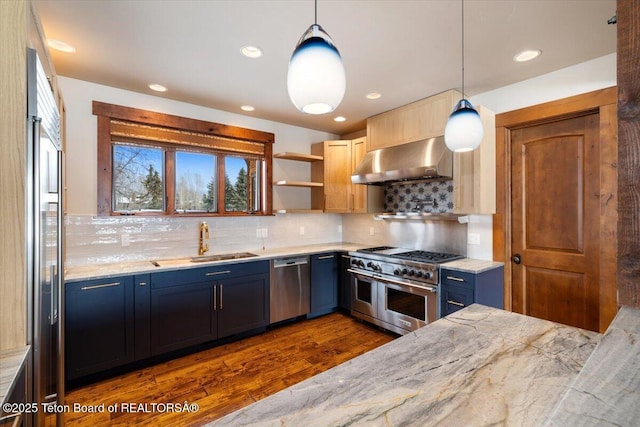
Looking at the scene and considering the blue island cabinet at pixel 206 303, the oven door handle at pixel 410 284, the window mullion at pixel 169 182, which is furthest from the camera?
the window mullion at pixel 169 182

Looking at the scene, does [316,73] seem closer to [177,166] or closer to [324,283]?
[177,166]

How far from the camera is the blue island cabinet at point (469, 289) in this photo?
259 cm

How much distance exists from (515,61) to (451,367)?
2523 mm

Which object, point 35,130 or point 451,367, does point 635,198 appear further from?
point 35,130

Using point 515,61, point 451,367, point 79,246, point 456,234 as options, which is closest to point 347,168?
point 456,234

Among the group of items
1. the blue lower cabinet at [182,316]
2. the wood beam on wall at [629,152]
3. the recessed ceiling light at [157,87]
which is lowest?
the blue lower cabinet at [182,316]

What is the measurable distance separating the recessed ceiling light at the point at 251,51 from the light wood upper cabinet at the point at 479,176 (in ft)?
6.56

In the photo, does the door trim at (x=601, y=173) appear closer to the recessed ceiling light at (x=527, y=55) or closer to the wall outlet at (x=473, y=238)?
the wall outlet at (x=473, y=238)

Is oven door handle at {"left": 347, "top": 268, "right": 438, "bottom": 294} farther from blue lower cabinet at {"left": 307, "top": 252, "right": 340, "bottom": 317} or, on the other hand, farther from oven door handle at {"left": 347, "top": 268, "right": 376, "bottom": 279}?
blue lower cabinet at {"left": 307, "top": 252, "right": 340, "bottom": 317}

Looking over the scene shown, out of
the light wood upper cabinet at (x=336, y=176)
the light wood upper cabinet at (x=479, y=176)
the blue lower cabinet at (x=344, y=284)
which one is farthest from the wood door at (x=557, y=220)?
the light wood upper cabinet at (x=336, y=176)

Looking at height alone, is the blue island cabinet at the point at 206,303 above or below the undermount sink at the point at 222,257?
below

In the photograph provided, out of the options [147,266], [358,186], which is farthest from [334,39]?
[147,266]

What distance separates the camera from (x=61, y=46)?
85.7 inches

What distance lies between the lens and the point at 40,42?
1442 millimetres
